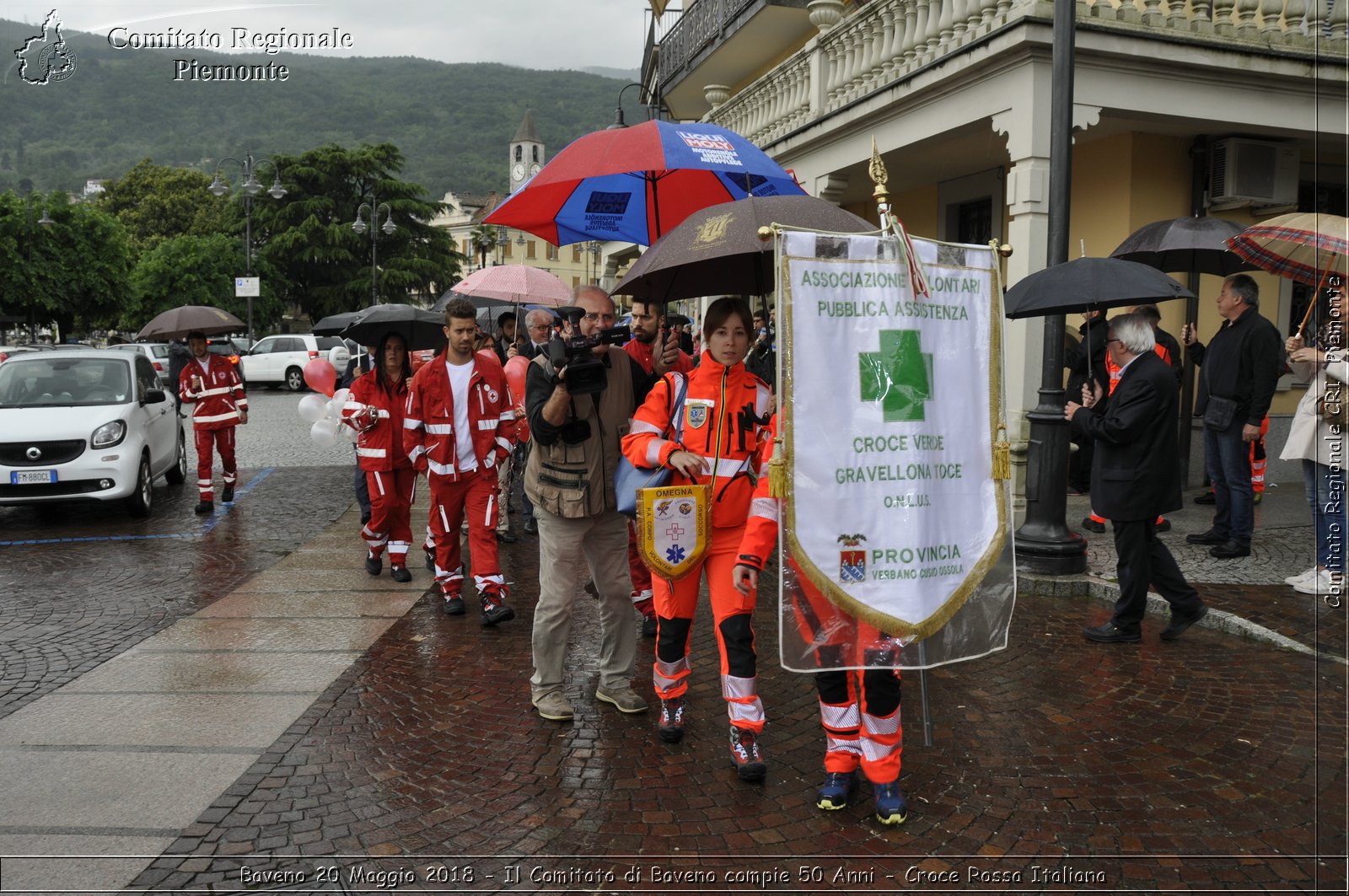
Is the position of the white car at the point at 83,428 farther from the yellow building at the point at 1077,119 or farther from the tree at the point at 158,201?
the tree at the point at 158,201

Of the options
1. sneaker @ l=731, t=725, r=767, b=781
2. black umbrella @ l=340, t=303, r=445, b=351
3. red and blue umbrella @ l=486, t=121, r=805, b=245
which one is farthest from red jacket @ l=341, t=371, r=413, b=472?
sneaker @ l=731, t=725, r=767, b=781

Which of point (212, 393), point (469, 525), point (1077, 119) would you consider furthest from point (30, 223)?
point (1077, 119)

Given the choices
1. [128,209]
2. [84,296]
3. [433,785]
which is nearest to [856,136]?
[433,785]

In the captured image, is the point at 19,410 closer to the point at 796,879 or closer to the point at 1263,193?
the point at 796,879

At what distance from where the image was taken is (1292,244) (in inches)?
221

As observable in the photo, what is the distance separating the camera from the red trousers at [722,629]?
3941mm

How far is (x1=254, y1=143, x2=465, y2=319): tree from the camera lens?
55.2 meters

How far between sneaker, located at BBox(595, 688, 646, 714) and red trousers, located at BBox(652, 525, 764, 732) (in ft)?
1.14

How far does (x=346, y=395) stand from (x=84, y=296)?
38.1m

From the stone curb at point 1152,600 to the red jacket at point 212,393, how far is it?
7.54 m

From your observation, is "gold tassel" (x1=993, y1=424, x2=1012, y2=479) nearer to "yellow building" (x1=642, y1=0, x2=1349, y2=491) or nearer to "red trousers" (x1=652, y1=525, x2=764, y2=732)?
"red trousers" (x1=652, y1=525, x2=764, y2=732)

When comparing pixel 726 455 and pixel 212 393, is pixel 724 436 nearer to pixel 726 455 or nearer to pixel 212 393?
pixel 726 455

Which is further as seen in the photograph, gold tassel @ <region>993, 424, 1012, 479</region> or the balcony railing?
the balcony railing

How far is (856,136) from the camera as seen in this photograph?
12109mm
